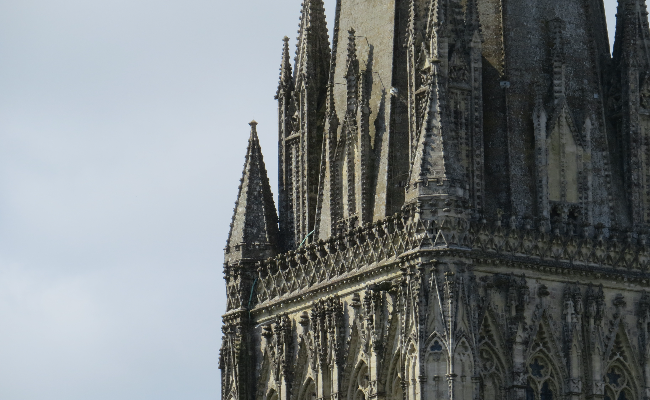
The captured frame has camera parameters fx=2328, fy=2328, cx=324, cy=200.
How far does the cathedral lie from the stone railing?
59 millimetres

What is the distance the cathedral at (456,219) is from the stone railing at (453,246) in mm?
59

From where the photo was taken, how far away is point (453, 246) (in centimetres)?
6159

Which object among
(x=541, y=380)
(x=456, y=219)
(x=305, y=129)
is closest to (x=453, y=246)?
(x=456, y=219)

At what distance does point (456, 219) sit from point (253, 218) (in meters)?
10.4

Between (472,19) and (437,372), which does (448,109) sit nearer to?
(472,19)

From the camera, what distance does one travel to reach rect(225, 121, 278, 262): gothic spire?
7038 centimetres

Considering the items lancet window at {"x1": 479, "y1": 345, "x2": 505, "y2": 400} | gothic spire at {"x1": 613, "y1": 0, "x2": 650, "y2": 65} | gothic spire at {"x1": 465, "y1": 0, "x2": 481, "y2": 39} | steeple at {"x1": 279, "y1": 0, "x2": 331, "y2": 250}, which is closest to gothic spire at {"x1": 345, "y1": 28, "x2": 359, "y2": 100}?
steeple at {"x1": 279, "y1": 0, "x2": 331, "y2": 250}

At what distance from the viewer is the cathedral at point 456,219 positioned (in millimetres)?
62062

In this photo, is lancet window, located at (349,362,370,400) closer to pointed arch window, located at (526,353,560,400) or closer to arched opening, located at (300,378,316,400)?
arched opening, located at (300,378,316,400)

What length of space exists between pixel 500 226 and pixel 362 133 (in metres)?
5.99

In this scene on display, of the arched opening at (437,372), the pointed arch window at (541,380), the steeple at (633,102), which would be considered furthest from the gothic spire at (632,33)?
the arched opening at (437,372)

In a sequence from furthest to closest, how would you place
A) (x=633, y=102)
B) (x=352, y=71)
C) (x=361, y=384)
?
(x=352, y=71)
(x=633, y=102)
(x=361, y=384)

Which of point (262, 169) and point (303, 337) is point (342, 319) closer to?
point (303, 337)

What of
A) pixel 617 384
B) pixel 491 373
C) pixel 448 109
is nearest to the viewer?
pixel 491 373
